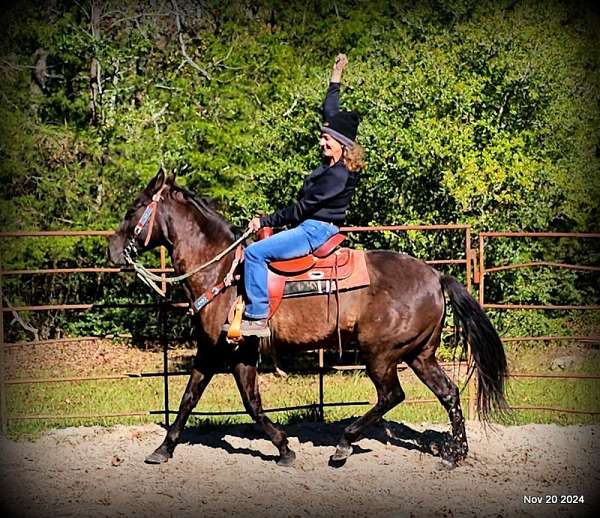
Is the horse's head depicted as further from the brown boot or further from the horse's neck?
the brown boot

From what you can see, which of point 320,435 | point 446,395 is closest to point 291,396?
point 320,435

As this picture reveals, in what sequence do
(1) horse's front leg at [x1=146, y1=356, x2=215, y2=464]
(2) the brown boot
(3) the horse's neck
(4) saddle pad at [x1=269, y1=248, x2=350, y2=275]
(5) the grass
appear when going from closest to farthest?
1. (2) the brown boot
2. (4) saddle pad at [x1=269, y1=248, x2=350, y2=275]
3. (3) the horse's neck
4. (1) horse's front leg at [x1=146, y1=356, x2=215, y2=464]
5. (5) the grass

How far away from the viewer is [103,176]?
13570 mm

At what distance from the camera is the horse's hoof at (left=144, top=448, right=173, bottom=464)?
630 centimetres

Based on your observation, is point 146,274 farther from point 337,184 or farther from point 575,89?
point 575,89

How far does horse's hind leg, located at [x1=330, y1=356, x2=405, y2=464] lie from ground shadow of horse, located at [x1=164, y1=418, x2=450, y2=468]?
437 millimetres

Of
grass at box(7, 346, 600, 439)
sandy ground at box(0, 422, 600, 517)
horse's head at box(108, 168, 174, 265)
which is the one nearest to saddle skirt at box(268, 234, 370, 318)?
horse's head at box(108, 168, 174, 265)

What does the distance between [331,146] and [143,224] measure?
153 cm

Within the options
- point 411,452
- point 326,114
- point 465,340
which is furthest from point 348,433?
point 326,114

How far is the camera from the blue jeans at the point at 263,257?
234 inches

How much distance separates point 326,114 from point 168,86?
31.1ft

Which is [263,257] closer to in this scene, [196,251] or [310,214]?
[310,214]

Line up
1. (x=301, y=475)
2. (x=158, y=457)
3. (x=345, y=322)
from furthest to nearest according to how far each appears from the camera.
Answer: (x=158, y=457), (x=345, y=322), (x=301, y=475)

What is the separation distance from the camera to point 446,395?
6305mm
